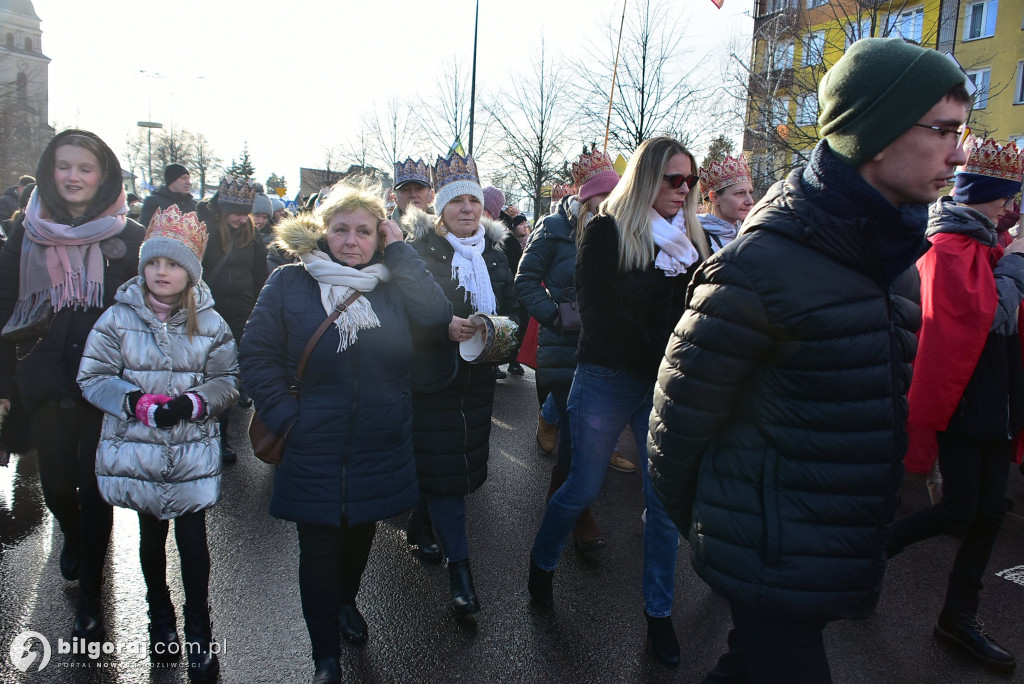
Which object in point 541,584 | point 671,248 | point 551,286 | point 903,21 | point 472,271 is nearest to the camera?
point 671,248

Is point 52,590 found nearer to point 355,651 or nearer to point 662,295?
point 355,651

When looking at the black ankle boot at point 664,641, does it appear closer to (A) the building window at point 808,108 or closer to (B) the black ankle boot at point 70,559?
(B) the black ankle boot at point 70,559

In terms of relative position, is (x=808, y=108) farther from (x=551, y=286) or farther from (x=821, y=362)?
(x=821, y=362)

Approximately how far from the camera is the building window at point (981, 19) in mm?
26391

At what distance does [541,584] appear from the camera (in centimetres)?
353

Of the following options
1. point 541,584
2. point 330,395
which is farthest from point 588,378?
point 330,395


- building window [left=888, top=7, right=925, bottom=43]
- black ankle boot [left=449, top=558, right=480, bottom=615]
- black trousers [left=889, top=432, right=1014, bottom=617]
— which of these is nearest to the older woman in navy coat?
black ankle boot [left=449, top=558, right=480, bottom=615]

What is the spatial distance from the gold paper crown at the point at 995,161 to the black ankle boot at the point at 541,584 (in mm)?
2791

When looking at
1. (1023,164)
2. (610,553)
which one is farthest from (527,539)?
(1023,164)

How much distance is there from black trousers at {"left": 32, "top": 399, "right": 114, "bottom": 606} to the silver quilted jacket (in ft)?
1.24

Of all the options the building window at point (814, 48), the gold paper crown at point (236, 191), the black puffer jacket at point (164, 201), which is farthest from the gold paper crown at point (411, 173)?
the building window at point (814, 48)

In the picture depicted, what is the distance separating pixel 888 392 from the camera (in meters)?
1.76

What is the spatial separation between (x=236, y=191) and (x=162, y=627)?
451 centimetres

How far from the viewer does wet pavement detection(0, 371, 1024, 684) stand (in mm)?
3035
